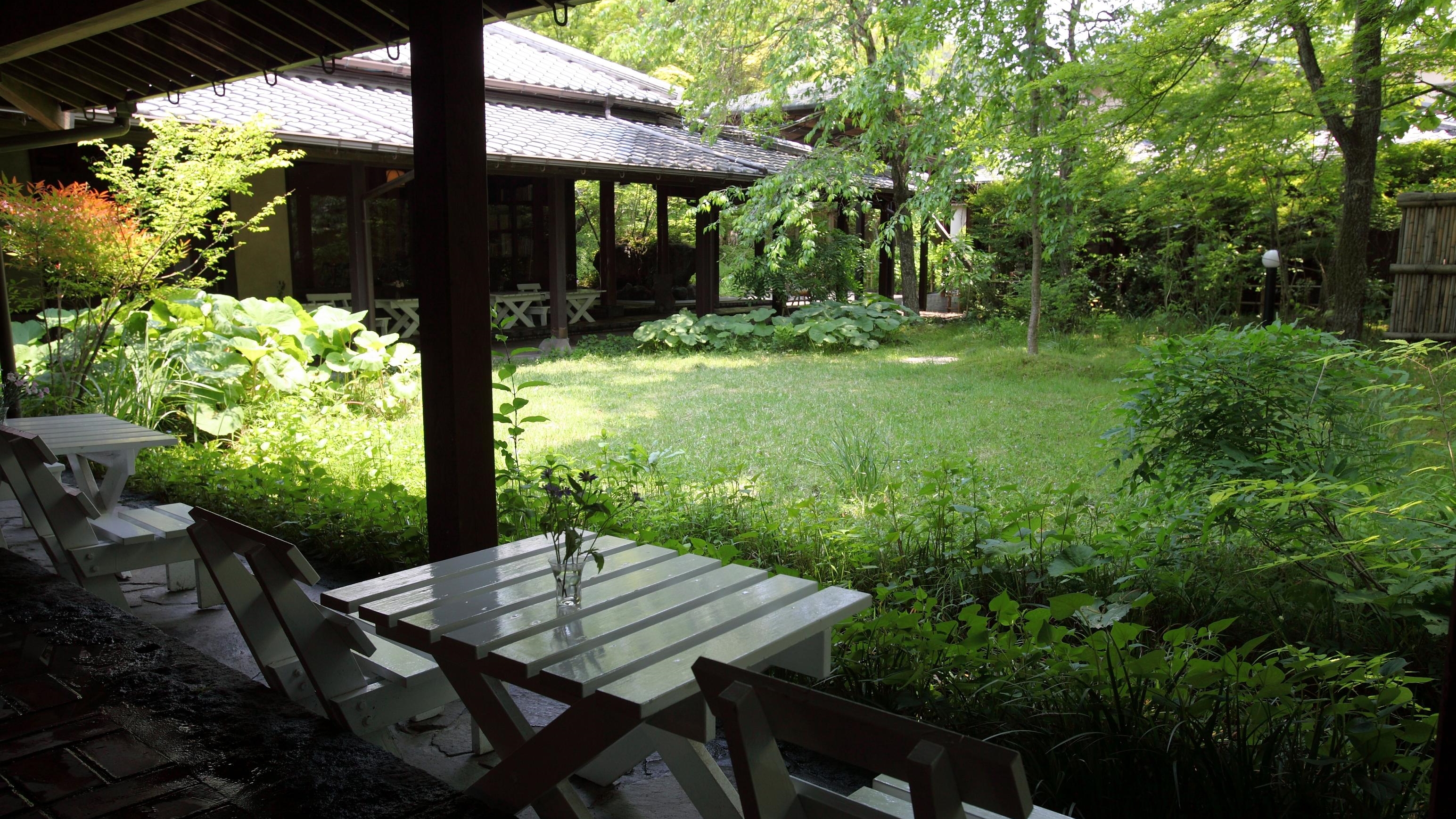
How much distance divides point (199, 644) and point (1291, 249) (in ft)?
47.6

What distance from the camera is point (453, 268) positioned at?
114 inches

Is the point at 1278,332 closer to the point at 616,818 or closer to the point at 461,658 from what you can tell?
the point at 616,818

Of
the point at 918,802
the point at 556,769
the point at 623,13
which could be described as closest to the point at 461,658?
the point at 556,769

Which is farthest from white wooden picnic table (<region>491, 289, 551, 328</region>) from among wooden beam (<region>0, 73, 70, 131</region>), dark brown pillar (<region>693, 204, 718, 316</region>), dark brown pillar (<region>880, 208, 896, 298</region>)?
wooden beam (<region>0, 73, 70, 131</region>)

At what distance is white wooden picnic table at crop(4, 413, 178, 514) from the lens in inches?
148

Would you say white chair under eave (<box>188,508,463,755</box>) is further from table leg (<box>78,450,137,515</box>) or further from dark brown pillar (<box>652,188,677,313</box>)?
dark brown pillar (<box>652,188,677,313</box>)

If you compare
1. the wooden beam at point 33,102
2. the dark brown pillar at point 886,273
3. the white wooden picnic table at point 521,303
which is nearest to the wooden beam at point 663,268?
the white wooden picnic table at point 521,303

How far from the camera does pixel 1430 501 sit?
11.6 ft

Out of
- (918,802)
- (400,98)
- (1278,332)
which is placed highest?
(400,98)

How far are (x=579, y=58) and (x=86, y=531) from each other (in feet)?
51.4

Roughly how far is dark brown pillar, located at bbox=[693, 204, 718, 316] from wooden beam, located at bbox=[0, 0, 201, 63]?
36.2ft

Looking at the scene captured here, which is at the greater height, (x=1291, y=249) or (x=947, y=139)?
(x=947, y=139)

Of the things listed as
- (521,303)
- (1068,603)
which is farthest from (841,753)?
(521,303)

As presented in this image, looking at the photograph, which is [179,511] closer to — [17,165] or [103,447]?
[103,447]
